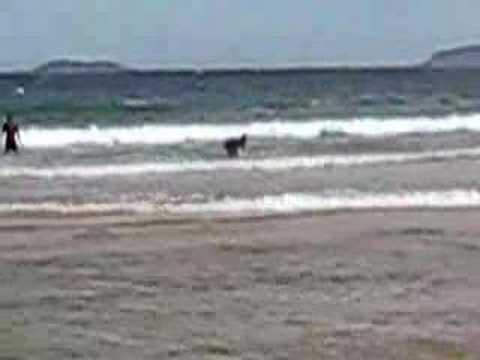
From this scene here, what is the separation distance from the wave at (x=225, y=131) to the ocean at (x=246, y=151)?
7 cm

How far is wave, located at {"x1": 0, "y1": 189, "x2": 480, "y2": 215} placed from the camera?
1551 centimetres

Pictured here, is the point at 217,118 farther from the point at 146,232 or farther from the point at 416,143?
the point at 146,232

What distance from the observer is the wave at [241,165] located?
24188 mm

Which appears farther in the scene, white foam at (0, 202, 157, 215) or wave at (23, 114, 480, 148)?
wave at (23, 114, 480, 148)

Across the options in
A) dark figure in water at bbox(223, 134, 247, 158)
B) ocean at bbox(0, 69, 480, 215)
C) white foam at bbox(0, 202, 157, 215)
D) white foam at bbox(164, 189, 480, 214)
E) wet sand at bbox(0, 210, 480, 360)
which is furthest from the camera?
dark figure in water at bbox(223, 134, 247, 158)

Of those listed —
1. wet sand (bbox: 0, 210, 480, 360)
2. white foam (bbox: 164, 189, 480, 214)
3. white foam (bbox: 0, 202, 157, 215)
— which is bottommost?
wet sand (bbox: 0, 210, 480, 360)

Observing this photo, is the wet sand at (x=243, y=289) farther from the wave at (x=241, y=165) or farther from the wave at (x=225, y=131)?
the wave at (x=225, y=131)

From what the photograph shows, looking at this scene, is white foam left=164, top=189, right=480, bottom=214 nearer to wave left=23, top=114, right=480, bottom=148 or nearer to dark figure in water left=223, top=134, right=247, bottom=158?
dark figure in water left=223, top=134, right=247, bottom=158

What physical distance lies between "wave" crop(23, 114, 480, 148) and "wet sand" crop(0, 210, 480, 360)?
79.5 feet

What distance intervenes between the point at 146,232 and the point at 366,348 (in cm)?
513

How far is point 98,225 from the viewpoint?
13812 millimetres

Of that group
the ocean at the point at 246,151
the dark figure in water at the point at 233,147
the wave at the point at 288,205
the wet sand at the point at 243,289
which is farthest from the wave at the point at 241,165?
the wet sand at the point at 243,289

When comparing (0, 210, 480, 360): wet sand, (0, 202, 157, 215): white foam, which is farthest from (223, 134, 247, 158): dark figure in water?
(0, 210, 480, 360): wet sand

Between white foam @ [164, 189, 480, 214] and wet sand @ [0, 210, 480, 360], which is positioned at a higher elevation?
white foam @ [164, 189, 480, 214]
